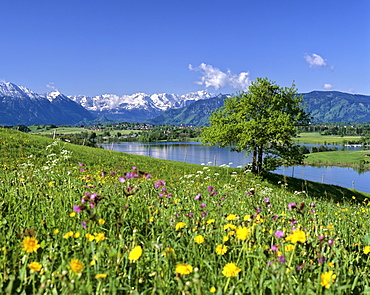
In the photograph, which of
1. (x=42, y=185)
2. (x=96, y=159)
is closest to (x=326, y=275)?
(x=42, y=185)

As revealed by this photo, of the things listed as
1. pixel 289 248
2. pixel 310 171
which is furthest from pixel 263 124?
pixel 310 171

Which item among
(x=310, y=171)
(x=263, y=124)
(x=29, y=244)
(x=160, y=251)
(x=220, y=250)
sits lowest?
(x=310, y=171)

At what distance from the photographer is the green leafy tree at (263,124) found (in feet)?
102

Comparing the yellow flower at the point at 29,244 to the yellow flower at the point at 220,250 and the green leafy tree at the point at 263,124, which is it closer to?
the yellow flower at the point at 220,250

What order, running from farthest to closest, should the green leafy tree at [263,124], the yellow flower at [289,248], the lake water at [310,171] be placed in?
the lake water at [310,171], the green leafy tree at [263,124], the yellow flower at [289,248]

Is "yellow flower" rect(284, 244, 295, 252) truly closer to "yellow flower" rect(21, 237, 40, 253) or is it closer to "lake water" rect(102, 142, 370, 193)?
"yellow flower" rect(21, 237, 40, 253)

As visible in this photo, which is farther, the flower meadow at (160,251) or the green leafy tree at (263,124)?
the green leafy tree at (263,124)

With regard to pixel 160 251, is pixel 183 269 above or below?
above

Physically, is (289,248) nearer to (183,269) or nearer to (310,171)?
(183,269)

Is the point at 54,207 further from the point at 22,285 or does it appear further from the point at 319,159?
the point at 319,159

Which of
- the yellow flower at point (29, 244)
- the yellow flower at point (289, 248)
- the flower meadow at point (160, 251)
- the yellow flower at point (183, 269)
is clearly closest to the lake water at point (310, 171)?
the flower meadow at point (160, 251)

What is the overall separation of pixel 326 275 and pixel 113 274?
180 centimetres

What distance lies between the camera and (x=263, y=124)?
1287 inches

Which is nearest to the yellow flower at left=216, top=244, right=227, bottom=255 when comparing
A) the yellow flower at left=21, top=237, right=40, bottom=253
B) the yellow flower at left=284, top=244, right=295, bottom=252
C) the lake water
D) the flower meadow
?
the flower meadow
